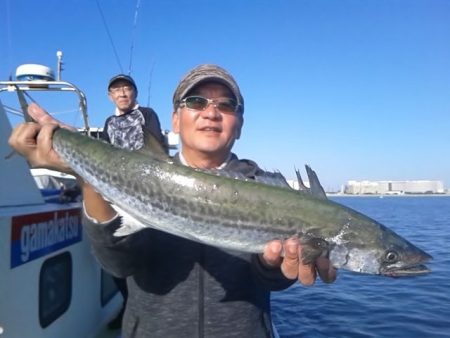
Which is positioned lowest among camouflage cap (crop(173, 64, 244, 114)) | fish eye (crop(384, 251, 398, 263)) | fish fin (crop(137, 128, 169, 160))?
fish eye (crop(384, 251, 398, 263))

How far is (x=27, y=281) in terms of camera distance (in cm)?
355

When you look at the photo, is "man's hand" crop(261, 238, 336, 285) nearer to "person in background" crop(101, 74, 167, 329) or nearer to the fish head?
the fish head

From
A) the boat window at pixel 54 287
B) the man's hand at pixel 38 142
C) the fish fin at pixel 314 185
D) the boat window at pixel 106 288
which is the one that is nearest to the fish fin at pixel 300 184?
the fish fin at pixel 314 185

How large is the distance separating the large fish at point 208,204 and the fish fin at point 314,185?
0.10 m

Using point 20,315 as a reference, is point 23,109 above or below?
above

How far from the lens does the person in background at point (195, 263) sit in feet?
9.26

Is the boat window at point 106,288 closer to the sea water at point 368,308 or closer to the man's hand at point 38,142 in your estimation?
the man's hand at point 38,142

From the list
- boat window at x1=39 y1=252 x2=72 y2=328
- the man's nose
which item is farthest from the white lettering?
the man's nose

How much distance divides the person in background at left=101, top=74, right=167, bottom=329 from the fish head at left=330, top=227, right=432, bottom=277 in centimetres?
362

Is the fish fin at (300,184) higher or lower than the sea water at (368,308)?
higher

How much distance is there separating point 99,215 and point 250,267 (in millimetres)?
1225

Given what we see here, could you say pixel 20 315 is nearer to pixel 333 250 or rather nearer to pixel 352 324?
pixel 333 250

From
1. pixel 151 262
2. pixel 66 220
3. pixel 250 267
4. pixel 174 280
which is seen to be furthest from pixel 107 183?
pixel 66 220

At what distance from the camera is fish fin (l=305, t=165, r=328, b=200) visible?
10.8 ft
